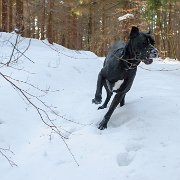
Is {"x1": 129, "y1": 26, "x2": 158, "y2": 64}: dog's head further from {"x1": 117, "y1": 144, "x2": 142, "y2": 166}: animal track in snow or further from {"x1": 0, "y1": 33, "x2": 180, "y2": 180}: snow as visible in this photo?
{"x1": 117, "y1": 144, "x2": 142, "y2": 166}: animal track in snow

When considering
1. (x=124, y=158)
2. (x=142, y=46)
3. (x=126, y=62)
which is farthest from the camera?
(x=126, y=62)

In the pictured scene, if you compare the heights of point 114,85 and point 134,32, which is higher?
point 134,32

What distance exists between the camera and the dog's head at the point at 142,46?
5.34m

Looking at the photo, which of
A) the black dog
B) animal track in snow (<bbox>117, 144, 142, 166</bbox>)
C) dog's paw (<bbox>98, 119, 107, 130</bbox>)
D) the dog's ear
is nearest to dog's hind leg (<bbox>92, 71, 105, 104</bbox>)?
the black dog

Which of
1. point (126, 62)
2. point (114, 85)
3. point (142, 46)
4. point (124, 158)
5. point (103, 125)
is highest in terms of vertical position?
point (142, 46)

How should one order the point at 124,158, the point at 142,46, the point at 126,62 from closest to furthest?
the point at 124,158 < the point at 142,46 < the point at 126,62

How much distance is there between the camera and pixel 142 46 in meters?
5.48

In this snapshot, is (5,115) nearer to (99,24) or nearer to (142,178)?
(142,178)

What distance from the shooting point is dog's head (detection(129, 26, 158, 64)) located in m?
5.34

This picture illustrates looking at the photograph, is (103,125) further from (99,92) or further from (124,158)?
(124,158)

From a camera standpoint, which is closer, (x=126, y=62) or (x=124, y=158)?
(x=124, y=158)

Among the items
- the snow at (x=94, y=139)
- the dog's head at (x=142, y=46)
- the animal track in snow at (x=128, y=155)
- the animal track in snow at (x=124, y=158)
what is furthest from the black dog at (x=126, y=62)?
the animal track in snow at (x=124, y=158)

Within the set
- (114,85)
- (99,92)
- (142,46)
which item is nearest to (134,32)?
(142,46)

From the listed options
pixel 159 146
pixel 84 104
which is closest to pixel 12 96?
pixel 84 104
